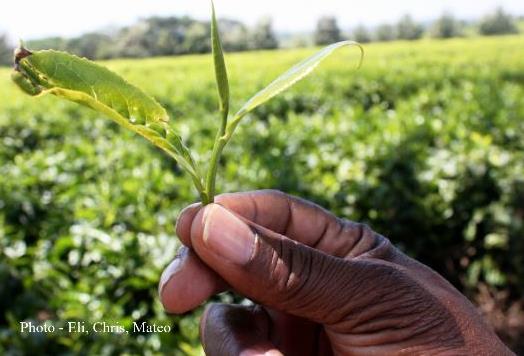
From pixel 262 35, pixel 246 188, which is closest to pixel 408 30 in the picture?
pixel 262 35

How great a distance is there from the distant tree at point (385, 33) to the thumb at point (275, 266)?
26381mm

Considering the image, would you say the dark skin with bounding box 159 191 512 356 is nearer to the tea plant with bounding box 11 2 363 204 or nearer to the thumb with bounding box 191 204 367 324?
the thumb with bounding box 191 204 367 324

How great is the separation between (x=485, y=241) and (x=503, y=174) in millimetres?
404

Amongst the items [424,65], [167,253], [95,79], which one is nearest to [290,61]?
[424,65]

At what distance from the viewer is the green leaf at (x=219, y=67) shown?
1.00 meters

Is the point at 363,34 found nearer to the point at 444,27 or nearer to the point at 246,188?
the point at 444,27

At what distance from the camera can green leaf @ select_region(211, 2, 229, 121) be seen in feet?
3.28

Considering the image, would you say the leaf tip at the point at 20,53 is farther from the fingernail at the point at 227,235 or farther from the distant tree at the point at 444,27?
the distant tree at the point at 444,27

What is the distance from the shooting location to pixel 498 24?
2742 cm

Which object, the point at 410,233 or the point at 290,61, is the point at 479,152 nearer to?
the point at 410,233

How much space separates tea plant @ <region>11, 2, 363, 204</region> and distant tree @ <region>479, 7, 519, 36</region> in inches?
1138

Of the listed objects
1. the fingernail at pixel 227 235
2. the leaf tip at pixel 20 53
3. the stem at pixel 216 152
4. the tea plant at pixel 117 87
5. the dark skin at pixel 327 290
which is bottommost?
the dark skin at pixel 327 290

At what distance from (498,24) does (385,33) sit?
510 centimetres

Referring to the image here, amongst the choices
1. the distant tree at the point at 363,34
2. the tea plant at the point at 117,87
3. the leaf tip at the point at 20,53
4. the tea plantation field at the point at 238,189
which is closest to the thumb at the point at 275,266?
the tea plant at the point at 117,87
